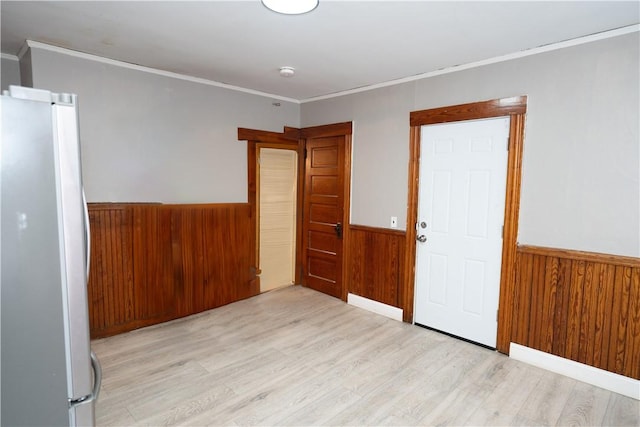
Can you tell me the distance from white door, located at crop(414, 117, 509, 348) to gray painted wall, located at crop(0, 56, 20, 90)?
3698 mm

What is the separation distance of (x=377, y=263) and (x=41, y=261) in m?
3.12

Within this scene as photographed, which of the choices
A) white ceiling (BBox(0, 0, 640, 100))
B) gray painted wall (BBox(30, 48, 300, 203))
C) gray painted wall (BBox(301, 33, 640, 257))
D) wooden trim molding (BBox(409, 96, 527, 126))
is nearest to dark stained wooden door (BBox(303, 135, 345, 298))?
gray painted wall (BBox(30, 48, 300, 203))

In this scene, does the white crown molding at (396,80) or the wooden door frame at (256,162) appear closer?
the white crown molding at (396,80)

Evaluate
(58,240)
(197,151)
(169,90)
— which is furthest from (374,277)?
(58,240)

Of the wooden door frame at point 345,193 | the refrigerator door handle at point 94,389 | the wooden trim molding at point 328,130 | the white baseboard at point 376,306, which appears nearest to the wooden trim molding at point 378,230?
the wooden door frame at point 345,193

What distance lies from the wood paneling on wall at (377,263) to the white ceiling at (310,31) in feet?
5.54

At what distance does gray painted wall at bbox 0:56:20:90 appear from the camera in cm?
296

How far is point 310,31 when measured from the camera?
94.4 inches

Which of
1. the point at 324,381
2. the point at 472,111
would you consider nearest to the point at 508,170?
the point at 472,111

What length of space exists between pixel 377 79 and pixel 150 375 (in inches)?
130

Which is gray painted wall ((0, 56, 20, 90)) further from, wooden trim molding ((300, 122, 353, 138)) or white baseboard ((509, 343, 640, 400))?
white baseboard ((509, 343, 640, 400))

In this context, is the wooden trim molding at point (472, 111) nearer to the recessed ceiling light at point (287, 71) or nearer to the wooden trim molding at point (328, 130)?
the wooden trim molding at point (328, 130)

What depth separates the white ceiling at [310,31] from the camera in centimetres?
209

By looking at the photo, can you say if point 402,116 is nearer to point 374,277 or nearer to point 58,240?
point 374,277
